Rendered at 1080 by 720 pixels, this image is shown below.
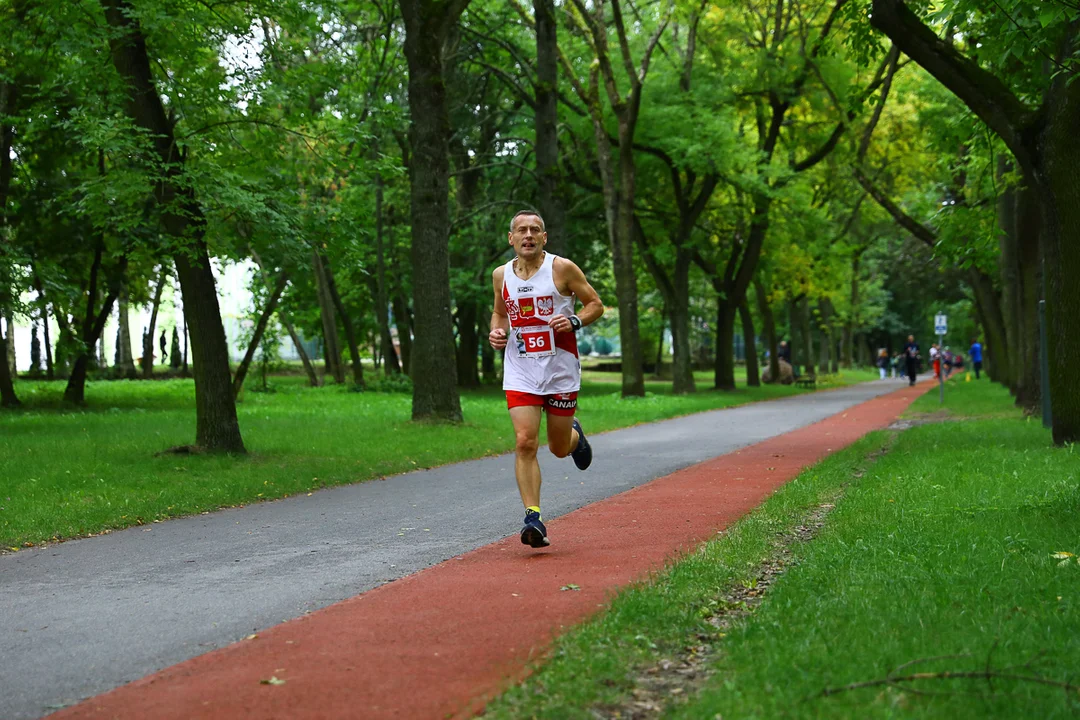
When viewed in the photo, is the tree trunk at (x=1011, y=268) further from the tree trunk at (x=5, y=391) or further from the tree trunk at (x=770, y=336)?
the tree trunk at (x=5, y=391)

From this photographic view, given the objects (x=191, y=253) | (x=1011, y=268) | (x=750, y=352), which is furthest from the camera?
(x=750, y=352)

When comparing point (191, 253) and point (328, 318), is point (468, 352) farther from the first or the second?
point (191, 253)

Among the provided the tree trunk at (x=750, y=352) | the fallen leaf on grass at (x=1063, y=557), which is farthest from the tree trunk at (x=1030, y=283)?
the tree trunk at (x=750, y=352)

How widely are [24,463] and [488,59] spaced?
20.8m

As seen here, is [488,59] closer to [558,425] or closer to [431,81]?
[431,81]

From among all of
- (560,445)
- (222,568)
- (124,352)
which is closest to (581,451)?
(560,445)

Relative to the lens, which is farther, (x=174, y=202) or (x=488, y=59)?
(x=488, y=59)

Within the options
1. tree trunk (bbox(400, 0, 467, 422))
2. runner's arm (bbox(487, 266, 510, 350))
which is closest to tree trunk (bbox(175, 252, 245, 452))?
tree trunk (bbox(400, 0, 467, 422))

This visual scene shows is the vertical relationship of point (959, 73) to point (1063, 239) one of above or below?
above

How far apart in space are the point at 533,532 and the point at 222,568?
2.00 m

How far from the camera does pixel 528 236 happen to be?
7.55 meters

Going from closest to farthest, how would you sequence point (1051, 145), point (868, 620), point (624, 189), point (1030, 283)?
1. point (868, 620)
2. point (1051, 145)
3. point (1030, 283)
4. point (624, 189)

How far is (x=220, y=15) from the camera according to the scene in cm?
1522

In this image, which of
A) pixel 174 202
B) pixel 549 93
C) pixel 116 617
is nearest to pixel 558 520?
pixel 116 617
